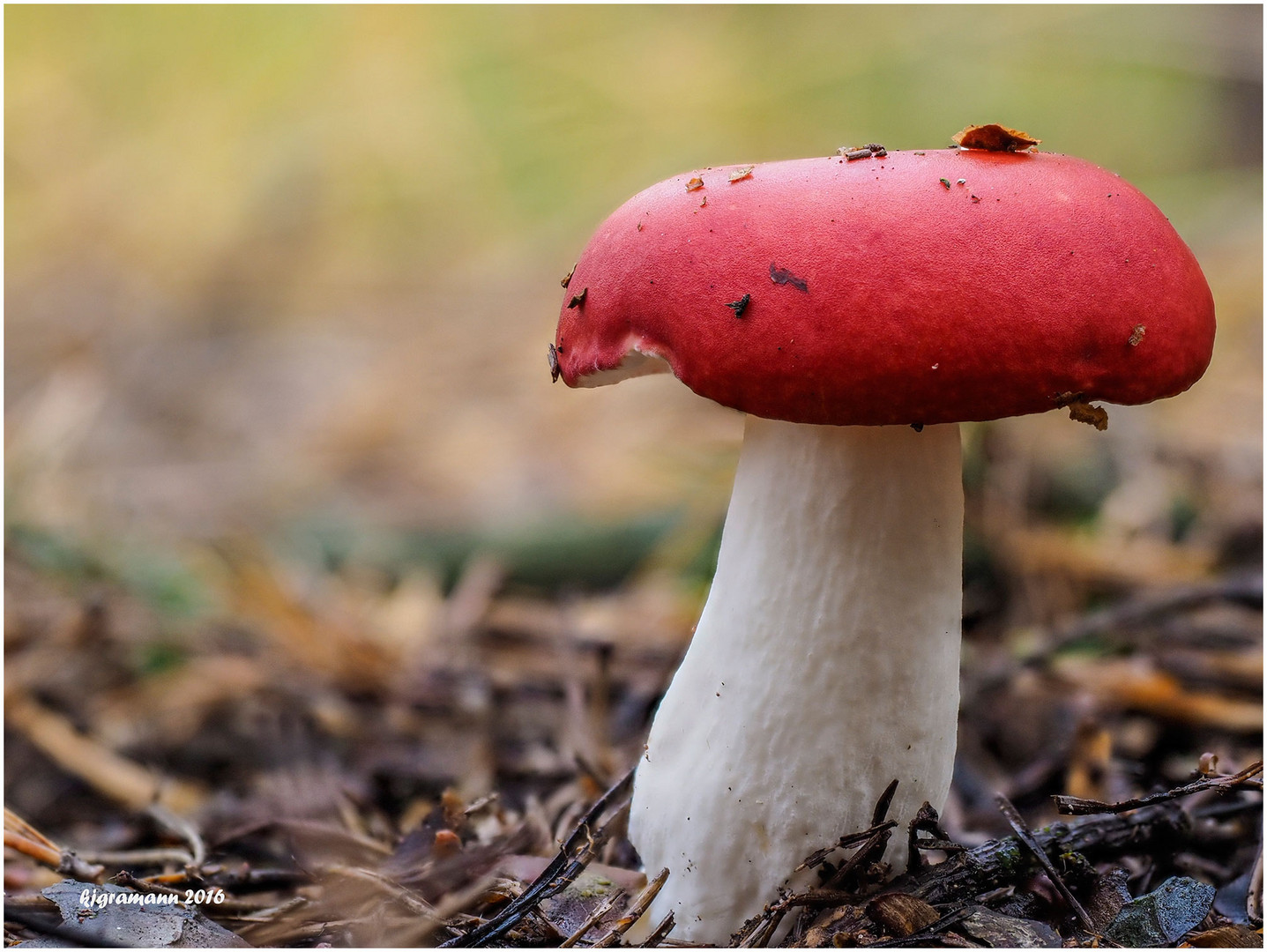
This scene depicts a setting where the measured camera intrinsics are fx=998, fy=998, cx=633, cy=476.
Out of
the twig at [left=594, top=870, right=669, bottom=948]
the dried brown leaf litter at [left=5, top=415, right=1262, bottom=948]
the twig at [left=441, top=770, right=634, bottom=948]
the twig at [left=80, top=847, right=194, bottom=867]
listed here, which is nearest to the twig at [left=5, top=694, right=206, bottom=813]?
the dried brown leaf litter at [left=5, top=415, right=1262, bottom=948]

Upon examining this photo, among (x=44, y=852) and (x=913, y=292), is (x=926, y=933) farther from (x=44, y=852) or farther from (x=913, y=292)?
(x=44, y=852)

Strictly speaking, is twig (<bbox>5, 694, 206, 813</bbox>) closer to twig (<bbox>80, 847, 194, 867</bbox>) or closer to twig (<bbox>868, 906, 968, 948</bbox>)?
twig (<bbox>80, 847, 194, 867</bbox>)

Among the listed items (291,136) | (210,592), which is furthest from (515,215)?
(210,592)

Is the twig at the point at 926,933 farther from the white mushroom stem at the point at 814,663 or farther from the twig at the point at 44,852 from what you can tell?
the twig at the point at 44,852

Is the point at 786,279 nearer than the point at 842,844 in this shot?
Yes

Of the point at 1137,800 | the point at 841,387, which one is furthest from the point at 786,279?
the point at 1137,800

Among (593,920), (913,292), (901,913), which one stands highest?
(913,292)

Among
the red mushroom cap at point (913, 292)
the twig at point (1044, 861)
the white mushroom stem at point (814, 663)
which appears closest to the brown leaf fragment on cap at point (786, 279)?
the red mushroom cap at point (913, 292)
